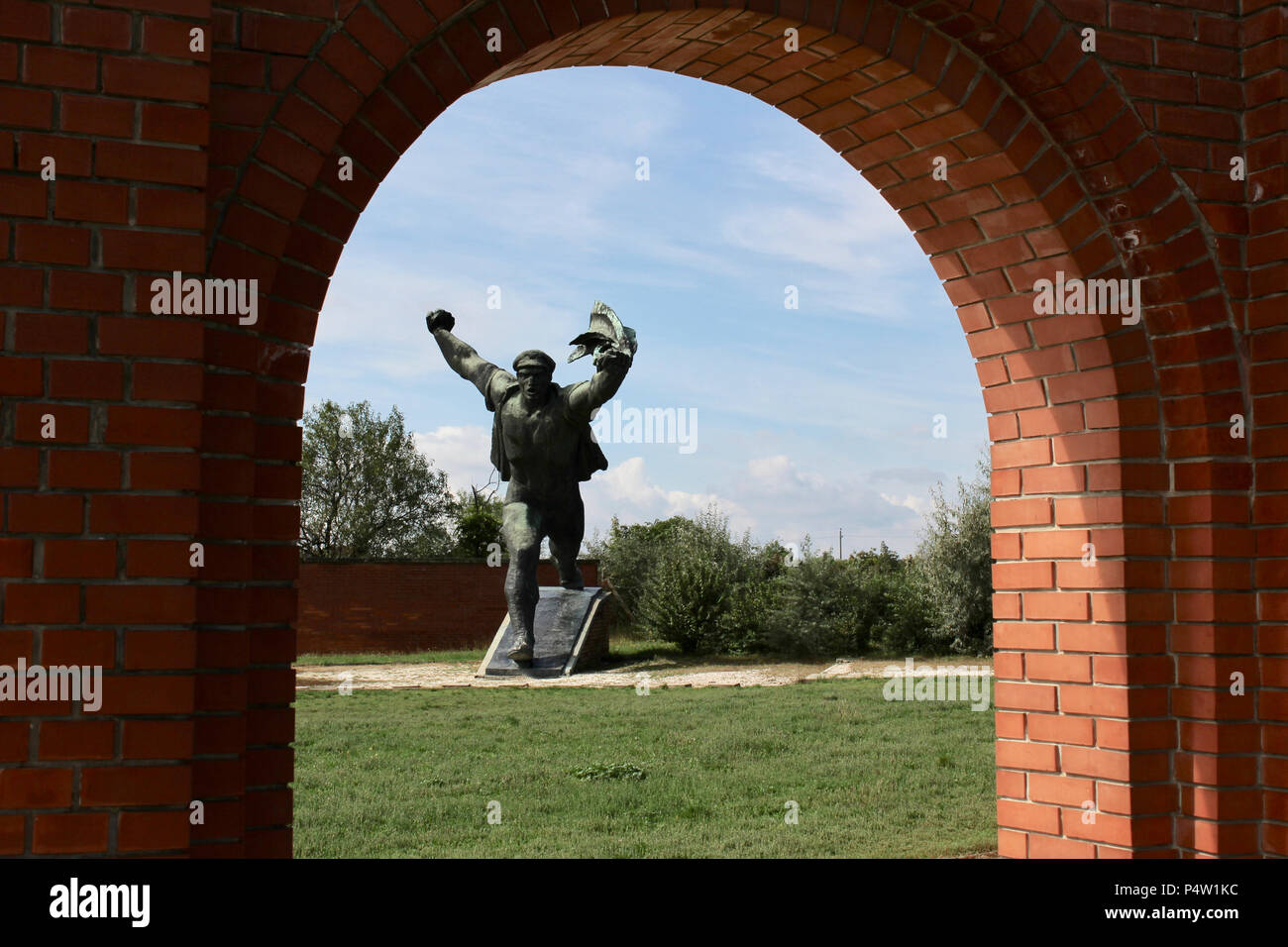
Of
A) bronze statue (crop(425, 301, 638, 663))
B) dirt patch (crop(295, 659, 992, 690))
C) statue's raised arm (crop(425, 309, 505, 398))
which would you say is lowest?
dirt patch (crop(295, 659, 992, 690))

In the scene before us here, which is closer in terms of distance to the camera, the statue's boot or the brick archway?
the brick archway

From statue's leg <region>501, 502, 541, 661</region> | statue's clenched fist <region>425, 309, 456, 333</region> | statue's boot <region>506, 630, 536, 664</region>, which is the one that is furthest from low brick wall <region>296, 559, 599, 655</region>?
statue's clenched fist <region>425, 309, 456, 333</region>

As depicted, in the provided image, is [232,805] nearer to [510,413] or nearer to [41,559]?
[41,559]

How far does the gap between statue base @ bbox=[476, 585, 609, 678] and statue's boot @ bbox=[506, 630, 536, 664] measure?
0.12 meters

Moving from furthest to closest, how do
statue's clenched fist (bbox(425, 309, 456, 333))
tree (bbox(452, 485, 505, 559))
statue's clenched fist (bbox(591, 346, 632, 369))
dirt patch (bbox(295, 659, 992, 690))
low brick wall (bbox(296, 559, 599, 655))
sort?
1. tree (bbox(452, 485, 505, 559))
2. low brick wall (bbox(296, 559, 599, 655))
3. dirt patch (bbox(295, 659, 992, 690))
4. statue's clenched fist (bbox(425, 309, 456, 333))
5. statue's clenched fist (bbox(591, 346, 632, 369))

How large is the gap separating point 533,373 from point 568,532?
2.01 meters

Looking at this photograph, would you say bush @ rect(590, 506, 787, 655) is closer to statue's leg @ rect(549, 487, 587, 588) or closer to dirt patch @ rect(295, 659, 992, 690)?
dirt patch @ rect(295, 659, 992, 690)

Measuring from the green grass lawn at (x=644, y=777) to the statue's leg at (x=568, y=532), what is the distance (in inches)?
74.3

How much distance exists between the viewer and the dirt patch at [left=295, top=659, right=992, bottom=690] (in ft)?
39.0

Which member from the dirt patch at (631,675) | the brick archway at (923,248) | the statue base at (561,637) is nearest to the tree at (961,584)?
the dirt patch at (631,675)

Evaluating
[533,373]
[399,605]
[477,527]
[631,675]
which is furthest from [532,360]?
[477,527]

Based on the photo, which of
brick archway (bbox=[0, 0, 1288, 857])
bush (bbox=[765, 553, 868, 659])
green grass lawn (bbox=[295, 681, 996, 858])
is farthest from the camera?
bush (bbox=[765, 553, 868, 659])

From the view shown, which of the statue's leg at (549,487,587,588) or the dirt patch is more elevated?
the statue's leg at (549,487,587,588)

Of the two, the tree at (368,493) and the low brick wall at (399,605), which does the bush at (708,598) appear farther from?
the tree at (368,493)
